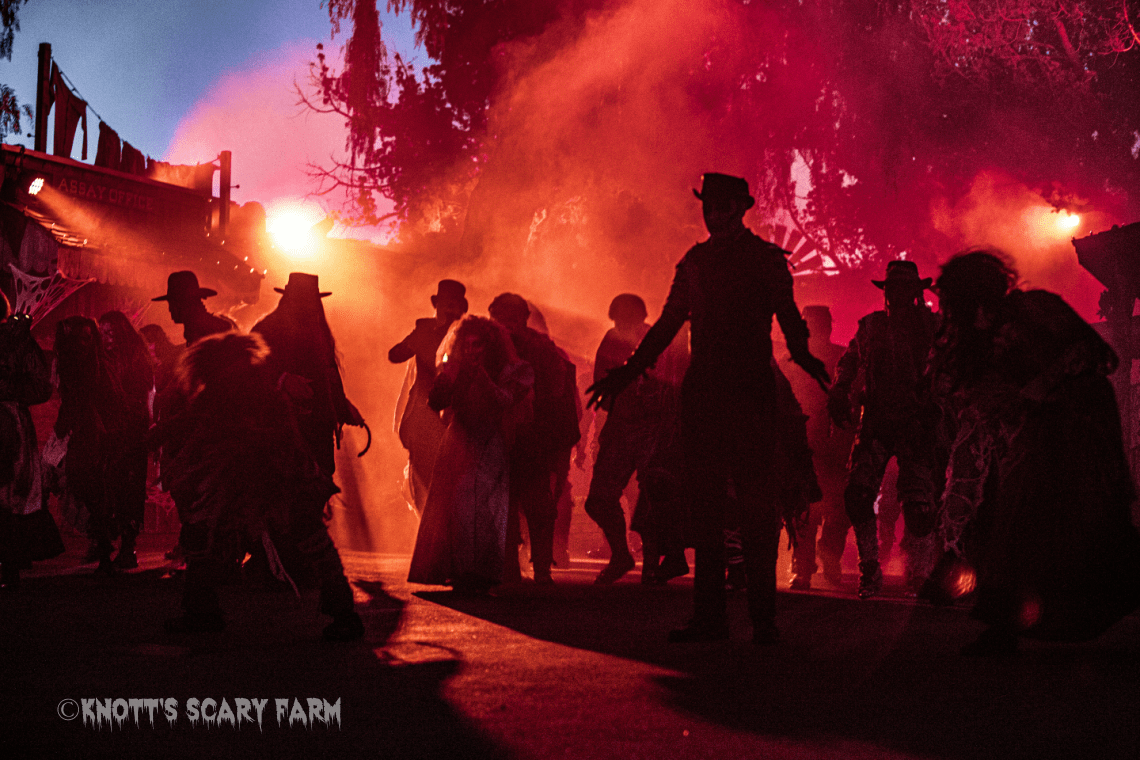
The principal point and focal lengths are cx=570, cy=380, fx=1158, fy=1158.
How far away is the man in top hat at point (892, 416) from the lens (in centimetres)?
806

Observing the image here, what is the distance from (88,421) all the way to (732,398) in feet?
20.1

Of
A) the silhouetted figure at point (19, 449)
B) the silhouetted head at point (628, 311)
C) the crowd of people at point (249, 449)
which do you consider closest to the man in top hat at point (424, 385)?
the silhouetted head at point (628, 311)

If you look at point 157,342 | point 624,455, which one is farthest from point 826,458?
point 157,342

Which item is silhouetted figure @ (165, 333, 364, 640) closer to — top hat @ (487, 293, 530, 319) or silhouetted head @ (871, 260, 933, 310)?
top hat @ (487, 293, 530, 319)

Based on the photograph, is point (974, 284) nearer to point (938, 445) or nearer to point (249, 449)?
point (938, 445)

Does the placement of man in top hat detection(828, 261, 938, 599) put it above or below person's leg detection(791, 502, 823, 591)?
above

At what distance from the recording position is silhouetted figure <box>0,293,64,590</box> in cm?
770

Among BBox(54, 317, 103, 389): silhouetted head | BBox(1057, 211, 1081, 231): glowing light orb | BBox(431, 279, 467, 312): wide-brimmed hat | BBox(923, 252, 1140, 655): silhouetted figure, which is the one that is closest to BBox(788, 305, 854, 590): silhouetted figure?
BBox(431, 279, 467, 312): wide-brimmed hat

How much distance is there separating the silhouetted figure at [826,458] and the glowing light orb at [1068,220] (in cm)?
1897

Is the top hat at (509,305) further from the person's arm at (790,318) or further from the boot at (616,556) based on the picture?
the person's arm at (790,318)

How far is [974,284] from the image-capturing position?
18.8 ft

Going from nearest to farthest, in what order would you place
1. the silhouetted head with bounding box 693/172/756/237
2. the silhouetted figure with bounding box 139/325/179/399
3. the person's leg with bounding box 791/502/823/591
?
the silhouetted head with bounding box 693/172/756/237 < the person's leg with bounding box 791/502/823/591 < the silhouetted figure with bounding box 139/325/179/399

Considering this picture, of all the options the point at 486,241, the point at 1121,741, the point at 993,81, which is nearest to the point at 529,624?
the point at 1121,741

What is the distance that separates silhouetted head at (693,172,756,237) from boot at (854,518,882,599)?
133 inches
